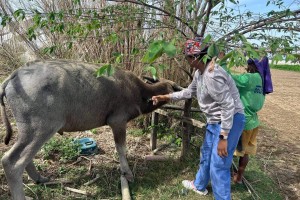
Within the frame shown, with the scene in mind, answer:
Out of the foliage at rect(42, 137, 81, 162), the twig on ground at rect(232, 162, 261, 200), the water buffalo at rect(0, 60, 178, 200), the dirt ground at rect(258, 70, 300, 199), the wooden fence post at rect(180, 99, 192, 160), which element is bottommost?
the dirt ground at rect(258, 70, 300, 199)

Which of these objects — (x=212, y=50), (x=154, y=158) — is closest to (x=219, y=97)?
(x=212, y=50)

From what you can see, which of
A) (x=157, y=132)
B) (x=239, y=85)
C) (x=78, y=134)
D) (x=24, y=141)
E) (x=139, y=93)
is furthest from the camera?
(x=78, y=134)

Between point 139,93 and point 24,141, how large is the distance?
1783 millimetres

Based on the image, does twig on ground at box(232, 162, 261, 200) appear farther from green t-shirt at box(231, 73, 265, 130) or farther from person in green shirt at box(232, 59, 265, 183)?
green t-shirt at box(231, 73, 265, 130)

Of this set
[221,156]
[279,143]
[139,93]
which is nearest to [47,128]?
[139,93]

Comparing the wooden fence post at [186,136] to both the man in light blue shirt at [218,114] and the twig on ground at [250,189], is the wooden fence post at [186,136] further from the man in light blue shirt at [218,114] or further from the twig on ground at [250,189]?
the twig on ground at [250,189]

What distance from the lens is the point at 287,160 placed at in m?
5.64

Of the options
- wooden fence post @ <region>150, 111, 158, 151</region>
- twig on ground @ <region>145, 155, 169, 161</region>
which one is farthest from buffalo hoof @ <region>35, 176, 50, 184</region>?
wooden fence post @ <region>150, 111, 158, 151</region>

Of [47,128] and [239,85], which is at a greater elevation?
[239,85]

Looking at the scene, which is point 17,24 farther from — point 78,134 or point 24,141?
point 24,141

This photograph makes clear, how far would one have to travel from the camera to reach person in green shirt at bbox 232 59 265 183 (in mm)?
4020

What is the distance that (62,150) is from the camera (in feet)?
16.4

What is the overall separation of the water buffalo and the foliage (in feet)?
2.45

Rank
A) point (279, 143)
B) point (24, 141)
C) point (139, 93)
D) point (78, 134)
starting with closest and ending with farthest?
1. point (24, 141)
2. point (139, 93)
3. point (78, 134)
4. point (279, 143)
